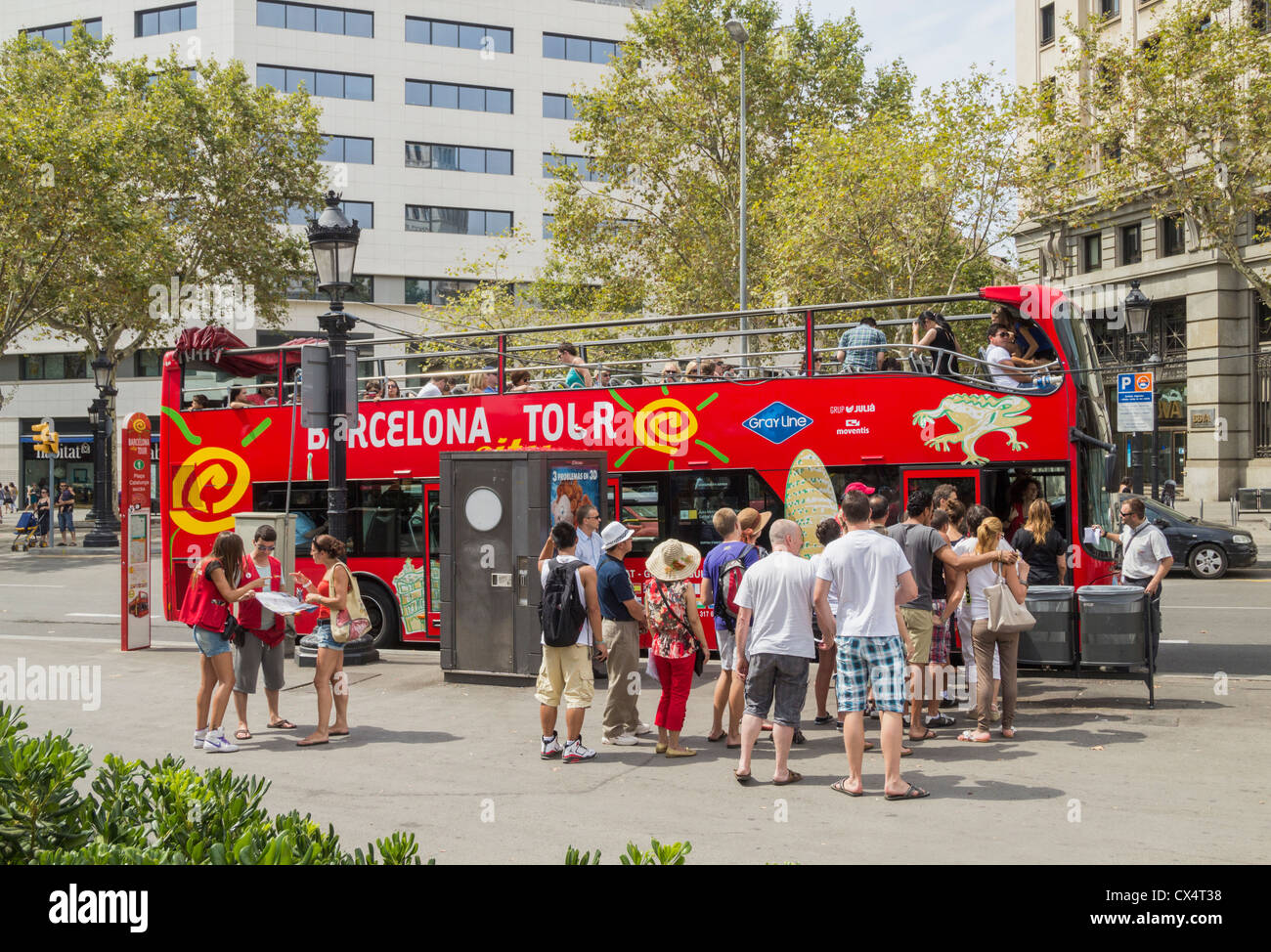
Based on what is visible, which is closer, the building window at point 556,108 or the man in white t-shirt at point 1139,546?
the man in white t-shirt at point 1139,546

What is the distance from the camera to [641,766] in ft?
26.8

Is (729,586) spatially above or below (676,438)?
below

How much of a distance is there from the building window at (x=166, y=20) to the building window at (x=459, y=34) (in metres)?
9.13

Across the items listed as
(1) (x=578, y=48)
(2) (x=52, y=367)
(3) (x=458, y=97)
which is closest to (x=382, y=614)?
(3) (x=458, y=97)

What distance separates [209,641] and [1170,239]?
1340 inches

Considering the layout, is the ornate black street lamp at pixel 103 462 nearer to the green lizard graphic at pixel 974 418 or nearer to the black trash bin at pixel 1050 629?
the green lizard graphic at pixel 974 418

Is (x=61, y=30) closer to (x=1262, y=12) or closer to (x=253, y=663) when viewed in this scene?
(x=1262, y=12)

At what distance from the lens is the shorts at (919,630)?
888 cm

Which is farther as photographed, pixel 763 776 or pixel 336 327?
pixel 336 327

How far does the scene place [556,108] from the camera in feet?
170

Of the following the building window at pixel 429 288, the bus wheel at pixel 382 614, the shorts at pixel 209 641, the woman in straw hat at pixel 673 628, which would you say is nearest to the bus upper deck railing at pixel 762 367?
the bus wheel at pixel 382 614

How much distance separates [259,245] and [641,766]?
3362 centimetres

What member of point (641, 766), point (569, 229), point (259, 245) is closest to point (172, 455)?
point (641, 766)
